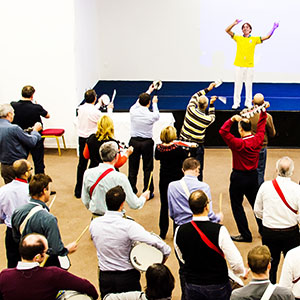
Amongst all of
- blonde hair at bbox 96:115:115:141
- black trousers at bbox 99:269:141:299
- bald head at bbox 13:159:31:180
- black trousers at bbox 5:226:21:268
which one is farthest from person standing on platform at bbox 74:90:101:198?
black trousers at bbox 99:269:141:299

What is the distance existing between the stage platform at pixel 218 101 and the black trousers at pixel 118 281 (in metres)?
5.32

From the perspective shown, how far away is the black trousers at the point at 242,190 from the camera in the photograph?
16.1 feet

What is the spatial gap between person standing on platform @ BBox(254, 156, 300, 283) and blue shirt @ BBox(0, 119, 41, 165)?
2548 millimetres

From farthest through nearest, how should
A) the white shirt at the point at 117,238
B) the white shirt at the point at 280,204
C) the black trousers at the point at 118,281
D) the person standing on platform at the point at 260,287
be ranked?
1. the white shirt at the point at 280,204
2. the black trousers at the point at 118,281
3. the white shirt at the point at 117,238
4. the person standing on platform at the point at 260,287

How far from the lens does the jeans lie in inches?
121

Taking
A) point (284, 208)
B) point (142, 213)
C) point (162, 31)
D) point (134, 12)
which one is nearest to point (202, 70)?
point (162, 31)

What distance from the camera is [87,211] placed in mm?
5902

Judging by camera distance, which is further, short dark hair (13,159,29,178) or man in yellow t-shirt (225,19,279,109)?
man in yellow t-shirt (225,19,279,109)

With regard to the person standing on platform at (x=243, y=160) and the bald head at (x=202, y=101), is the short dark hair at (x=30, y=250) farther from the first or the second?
the bald head at (x=202, y=101)

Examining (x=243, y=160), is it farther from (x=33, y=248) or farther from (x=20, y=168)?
(x=33, y=248)

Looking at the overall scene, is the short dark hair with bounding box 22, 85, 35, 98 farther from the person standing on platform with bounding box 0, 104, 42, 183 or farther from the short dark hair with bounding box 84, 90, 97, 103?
the person standing on platform with bounding box 0, 104, 42, 183

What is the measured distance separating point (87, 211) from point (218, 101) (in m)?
4.18

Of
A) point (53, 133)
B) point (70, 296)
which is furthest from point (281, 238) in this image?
point (53, 133)

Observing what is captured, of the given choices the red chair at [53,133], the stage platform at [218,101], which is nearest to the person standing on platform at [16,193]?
the red chair at [53,133]
